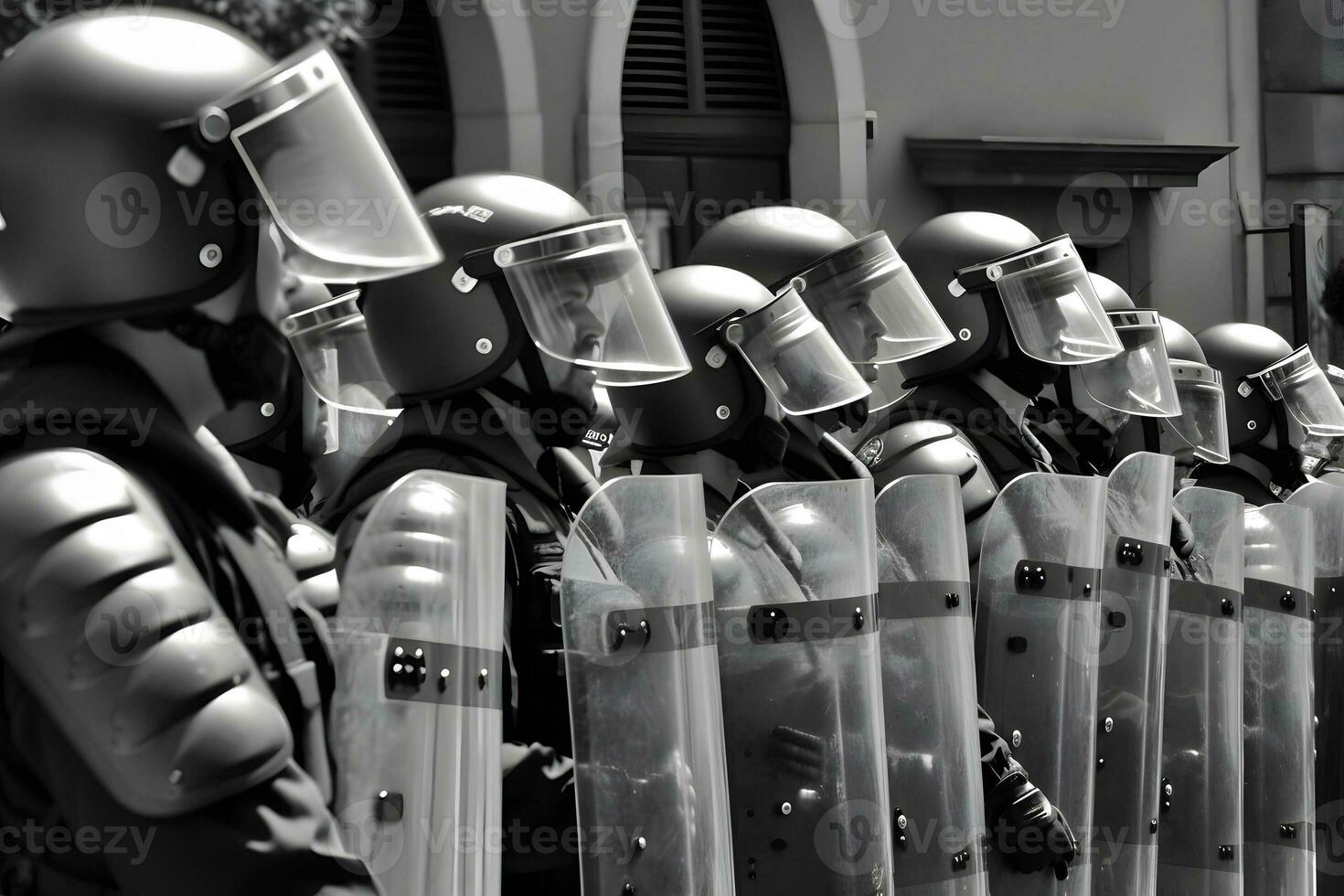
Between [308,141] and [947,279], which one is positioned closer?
[308,141]

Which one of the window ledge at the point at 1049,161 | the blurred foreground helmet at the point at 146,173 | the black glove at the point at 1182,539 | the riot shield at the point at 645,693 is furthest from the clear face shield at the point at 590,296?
the window ledge at the point at 1049,161

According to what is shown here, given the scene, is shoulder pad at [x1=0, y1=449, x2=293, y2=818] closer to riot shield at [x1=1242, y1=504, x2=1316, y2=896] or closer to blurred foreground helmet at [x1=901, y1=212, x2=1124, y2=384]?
blurred foreground helmet at [x1=901, y1=212, x2=1124, y2=384]

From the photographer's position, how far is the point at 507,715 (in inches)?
99.7

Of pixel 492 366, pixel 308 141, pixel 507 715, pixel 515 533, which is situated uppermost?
pixel 308 141

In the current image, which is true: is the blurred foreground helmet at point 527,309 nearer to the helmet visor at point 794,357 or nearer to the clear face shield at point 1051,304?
the helmet visor at point 794,357

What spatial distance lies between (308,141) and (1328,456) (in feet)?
13.8

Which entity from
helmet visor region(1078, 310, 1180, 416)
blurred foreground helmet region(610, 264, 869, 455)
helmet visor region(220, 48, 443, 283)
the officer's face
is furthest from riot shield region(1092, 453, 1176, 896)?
helmet visor region(220, 48, 443, 283)

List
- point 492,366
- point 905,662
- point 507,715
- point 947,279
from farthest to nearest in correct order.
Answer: point 947,279 < point 905,662 < point 492,366 < point 507,715

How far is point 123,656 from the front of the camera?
1.55m

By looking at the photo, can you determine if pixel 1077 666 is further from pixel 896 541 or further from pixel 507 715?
pixel 507 715

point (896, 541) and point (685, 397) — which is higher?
point (685, 397)

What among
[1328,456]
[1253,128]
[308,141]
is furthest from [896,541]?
[1253,128]

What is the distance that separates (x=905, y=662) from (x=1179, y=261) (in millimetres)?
6718

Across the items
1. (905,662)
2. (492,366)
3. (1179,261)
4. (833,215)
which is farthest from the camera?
(1179,261)
